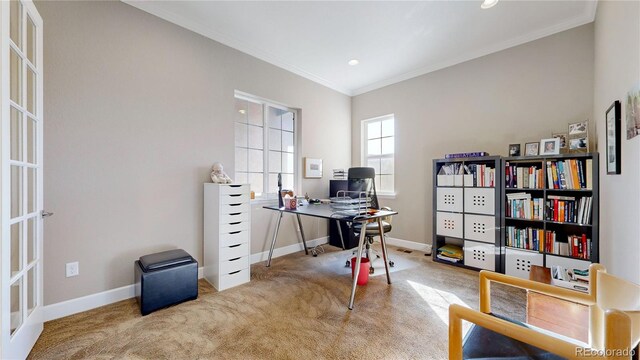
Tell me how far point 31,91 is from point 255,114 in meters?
2.05

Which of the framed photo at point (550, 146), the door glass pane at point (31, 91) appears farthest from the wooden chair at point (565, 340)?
the door glass pane at point (31, 91)

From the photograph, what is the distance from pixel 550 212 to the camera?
250 centimetres

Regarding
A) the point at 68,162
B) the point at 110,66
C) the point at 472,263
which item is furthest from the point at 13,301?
the point at 472,263

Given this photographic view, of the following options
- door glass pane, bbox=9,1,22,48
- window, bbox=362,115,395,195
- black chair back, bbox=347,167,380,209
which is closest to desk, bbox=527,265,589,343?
black chair back, bbox=347,167,380,209

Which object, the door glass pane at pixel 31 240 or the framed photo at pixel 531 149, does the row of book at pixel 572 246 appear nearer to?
the framed photo at pixel 531 149

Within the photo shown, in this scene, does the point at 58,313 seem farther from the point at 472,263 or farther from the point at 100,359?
the point at 472,263

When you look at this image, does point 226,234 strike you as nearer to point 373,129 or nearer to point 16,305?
point 16,305

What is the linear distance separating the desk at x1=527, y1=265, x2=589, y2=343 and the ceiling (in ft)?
8.20

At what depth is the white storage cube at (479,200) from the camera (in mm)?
2807

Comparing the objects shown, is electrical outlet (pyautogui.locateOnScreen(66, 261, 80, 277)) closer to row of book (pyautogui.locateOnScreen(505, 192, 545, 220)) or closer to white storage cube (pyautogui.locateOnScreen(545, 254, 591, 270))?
row of book (pyautogui.locateOnScreen(505, 192, 545, 220))

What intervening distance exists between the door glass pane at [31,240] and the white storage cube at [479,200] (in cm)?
389

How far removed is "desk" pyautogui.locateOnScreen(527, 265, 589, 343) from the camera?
4.32 ft

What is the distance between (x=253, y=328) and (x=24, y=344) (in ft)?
4.38

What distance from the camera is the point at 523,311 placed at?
2057 millimetres
